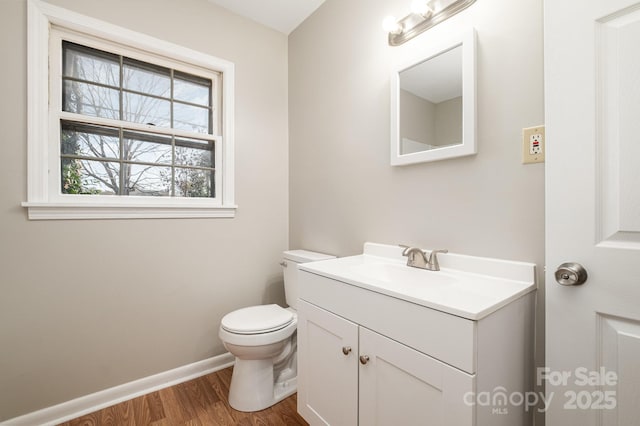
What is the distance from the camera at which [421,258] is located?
4.30 ft

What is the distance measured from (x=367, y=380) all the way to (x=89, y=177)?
185 cm

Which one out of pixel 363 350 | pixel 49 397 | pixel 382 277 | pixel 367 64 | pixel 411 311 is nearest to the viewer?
pixel 411 311

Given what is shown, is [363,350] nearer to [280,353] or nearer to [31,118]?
[280,353]

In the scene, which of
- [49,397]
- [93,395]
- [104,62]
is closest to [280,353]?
[93,395]

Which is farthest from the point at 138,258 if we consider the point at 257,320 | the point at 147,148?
the point at 257,320

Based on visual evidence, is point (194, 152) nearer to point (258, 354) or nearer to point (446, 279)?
point (258, 354)

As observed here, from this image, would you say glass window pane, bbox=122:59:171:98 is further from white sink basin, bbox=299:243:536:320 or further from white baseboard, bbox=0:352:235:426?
white baseboard, bbox=0:352:235:426

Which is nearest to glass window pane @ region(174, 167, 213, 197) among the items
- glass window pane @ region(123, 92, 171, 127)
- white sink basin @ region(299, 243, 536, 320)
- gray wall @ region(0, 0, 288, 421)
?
gray wall @ region(0, 0, 288, 421)

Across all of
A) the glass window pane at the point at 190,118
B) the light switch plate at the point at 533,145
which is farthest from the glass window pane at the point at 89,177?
the light switch plate at the point at 533,145

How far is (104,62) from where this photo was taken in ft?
5.50

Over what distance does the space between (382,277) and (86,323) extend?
168 centimetres

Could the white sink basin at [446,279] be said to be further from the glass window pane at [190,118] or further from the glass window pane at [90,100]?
the glass window pane at [90,100]

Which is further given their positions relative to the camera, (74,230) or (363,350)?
(74,230)

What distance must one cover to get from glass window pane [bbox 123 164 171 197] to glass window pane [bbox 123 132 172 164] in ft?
0.17
